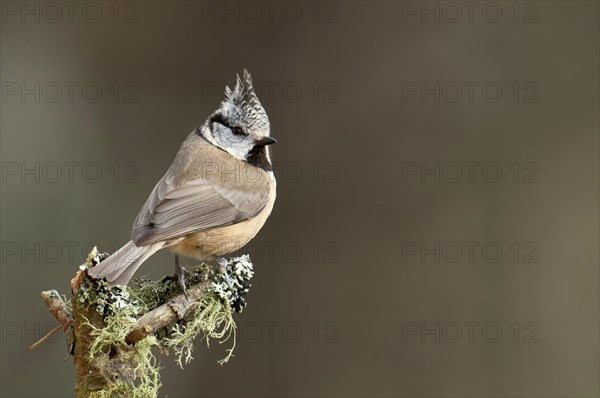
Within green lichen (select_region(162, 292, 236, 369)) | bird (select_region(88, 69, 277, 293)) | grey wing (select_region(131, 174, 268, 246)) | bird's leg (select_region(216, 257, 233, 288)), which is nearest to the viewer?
green lichen (select_region(162, 292, 236, 369))

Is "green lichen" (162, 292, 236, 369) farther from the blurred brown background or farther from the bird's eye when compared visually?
the blurred brown background

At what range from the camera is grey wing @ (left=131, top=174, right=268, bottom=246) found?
3.09m

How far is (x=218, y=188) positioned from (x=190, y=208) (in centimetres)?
27

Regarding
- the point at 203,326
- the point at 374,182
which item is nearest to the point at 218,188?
the point at 203,326

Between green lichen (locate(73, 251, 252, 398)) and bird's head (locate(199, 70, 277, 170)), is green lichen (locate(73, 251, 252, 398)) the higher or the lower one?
the lower one

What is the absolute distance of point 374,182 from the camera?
17.3 ft

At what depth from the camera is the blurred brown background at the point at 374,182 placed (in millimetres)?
5227

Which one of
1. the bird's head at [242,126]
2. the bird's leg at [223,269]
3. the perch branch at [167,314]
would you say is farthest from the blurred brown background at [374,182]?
the perch branch at [167,314]

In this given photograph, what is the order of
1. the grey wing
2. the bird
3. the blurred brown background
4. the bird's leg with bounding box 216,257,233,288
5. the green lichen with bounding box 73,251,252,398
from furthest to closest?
1. the blurred brown background
2. the bird
3. the grey wing
4. the bird's leg with bounding box 216,257,233,288
5. the green lichen with bounding box 73,251,252,398

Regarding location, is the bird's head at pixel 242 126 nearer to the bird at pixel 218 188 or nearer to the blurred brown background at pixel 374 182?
the bird at pixel 218 188

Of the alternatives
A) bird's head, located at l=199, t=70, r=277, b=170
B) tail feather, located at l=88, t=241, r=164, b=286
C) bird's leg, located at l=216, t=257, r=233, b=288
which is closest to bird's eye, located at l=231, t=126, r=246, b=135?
bird's head, located at l=199, t=70, r=277, b=170

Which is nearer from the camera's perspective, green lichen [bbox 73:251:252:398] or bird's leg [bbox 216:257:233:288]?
green lichen [bbox 73:251:252:398]

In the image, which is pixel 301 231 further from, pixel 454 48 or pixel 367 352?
pixel 454 48

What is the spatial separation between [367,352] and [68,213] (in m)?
2.26
